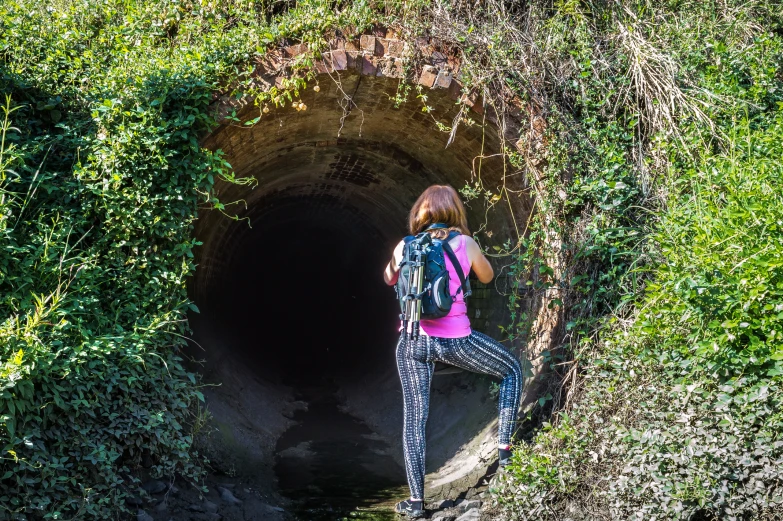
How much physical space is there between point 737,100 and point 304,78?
133 inches

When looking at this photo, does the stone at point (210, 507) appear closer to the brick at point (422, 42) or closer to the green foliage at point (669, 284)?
the green foliage at point (669, 284)

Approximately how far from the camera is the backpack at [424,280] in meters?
4.24

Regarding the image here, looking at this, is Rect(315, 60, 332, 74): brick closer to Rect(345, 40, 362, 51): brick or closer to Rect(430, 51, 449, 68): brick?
Rect(345, 40, 362, 51): brick

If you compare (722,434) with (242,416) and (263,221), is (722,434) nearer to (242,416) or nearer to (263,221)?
(242,416)

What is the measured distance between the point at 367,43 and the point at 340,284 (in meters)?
8.42

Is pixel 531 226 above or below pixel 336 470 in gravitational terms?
above

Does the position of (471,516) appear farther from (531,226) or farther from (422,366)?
(531,226)

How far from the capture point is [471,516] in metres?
4.43

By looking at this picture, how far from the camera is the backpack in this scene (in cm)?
424

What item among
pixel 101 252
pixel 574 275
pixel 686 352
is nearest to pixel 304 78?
pixel 101 252

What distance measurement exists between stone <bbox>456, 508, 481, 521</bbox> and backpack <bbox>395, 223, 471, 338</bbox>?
1.24 m

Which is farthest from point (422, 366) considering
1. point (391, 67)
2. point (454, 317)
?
point (391, 67)

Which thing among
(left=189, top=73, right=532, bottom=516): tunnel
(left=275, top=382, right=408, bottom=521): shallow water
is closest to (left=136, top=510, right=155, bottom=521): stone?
(left=275, top=382, right=408, bottom=521): shallow water

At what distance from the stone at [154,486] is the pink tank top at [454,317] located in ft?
6.55
